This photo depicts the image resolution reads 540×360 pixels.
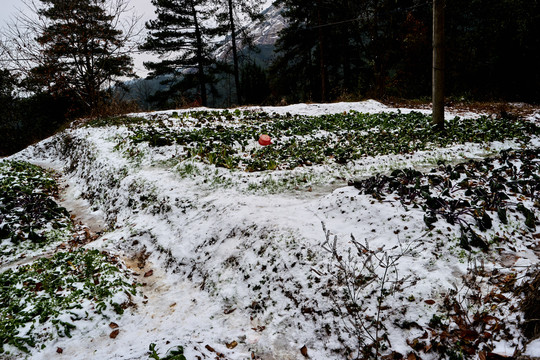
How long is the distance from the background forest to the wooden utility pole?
5033 mm

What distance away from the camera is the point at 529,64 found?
675 inches

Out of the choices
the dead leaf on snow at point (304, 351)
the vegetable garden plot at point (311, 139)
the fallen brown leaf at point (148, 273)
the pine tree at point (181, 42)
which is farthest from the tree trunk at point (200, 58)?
the dead leaf on snow at point (304, 351)

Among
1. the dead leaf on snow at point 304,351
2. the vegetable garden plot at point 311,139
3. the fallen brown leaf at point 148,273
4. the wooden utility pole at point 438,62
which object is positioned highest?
the wooden utility pole at point 438,62

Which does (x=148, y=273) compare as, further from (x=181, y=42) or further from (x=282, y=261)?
(x=181, y=42)

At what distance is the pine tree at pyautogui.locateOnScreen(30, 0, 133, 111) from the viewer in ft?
47.0

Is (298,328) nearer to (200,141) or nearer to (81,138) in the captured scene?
(200,141)

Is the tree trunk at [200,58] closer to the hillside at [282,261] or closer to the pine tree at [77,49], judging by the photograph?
the pine tree at [77,49]

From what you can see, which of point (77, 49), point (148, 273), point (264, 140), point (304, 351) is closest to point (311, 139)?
point (264, 140)

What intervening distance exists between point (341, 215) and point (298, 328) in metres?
1.63

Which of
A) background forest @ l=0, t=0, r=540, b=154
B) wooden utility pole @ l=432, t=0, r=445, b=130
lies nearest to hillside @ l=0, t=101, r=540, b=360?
wooden utility pole @ l=432, t=0, r=445, b=130

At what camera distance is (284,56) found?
26141mm

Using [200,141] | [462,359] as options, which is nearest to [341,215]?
[462,359]

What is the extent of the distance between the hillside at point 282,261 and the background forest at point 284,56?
31.9 ft

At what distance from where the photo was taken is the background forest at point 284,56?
1483 centimetres
